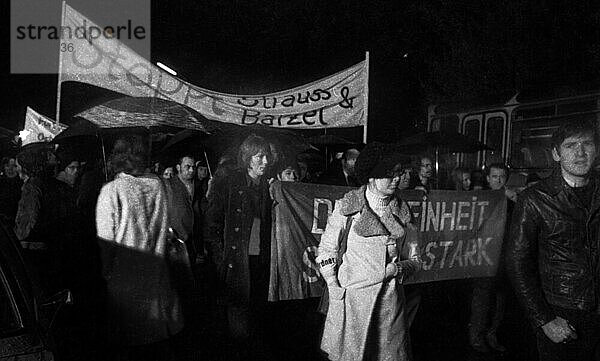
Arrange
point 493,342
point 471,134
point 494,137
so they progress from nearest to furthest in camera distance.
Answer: point 493,342
point 494,137
point 471,134

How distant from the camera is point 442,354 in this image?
19.1ft

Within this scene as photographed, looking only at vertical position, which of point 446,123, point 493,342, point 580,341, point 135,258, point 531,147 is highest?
point 446,123

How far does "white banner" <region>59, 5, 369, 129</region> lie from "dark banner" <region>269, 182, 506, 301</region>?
270cm

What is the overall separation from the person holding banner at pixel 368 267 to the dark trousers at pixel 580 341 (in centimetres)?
98

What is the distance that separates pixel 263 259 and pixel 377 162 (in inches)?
63.1

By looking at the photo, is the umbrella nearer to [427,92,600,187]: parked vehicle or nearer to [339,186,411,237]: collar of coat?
[339,186,411,237]: collar of coat

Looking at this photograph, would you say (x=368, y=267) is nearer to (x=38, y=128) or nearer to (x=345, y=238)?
(x=345, y=238)

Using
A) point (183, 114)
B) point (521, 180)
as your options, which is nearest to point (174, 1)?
point (521, 180)

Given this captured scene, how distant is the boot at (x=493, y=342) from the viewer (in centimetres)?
597

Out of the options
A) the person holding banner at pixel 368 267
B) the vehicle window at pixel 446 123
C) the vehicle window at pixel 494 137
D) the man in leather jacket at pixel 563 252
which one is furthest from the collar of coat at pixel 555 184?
the vehicle window at pixel 446 123

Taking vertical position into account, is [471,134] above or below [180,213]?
above

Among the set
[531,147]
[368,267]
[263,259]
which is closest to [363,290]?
[368,267]

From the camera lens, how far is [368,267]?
395 cm

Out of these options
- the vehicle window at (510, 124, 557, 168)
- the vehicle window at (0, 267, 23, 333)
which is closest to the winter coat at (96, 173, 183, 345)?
the vehicle window at (0, 267, 23, 333)
